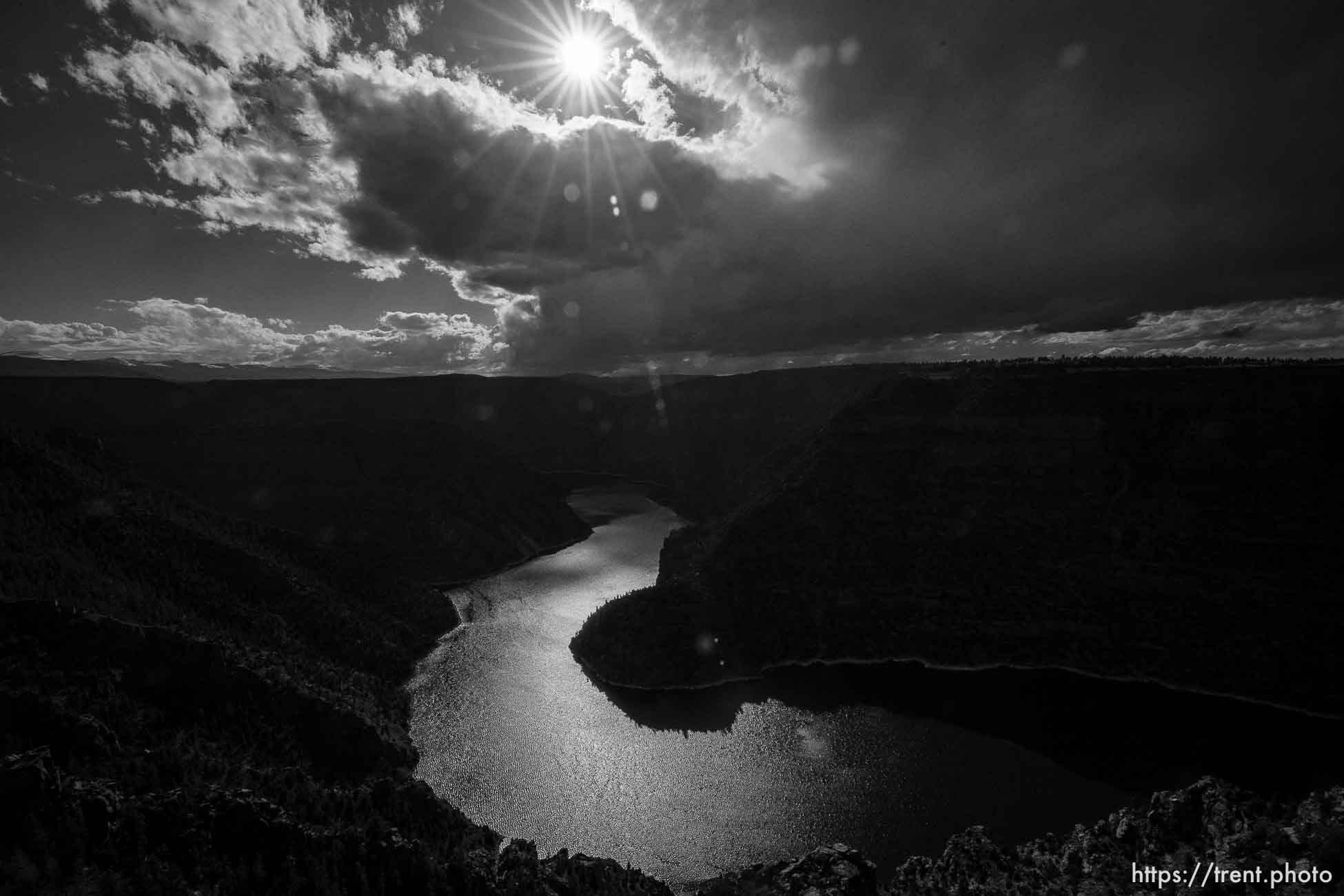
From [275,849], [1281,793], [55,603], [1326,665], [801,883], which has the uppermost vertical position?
[55,603]

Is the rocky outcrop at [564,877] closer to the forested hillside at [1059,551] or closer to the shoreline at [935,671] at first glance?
the shoreline at [935,671]

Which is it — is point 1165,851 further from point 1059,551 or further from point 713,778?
point 1059,551

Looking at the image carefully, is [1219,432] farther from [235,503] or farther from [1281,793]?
[235,503]

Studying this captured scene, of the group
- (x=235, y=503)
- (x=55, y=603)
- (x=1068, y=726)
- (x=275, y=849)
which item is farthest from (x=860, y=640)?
(x=235, y=503)

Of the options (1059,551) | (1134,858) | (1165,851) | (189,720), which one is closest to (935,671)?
(1059,551)

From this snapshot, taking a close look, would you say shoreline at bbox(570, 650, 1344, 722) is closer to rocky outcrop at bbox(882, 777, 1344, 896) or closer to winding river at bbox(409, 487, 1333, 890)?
winding river at bbox(409, 487, 1333, 890)

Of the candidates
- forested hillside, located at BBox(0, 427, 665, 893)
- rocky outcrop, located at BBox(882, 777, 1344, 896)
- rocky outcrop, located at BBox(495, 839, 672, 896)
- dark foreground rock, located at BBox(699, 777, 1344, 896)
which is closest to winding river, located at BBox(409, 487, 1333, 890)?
rocky outcrop, located at BBox(495, 839, 672, 896)

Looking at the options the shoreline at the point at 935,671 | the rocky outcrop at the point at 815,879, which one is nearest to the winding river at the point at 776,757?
the shoreline at the point at 935,671

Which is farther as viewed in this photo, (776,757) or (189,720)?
(776,757)
